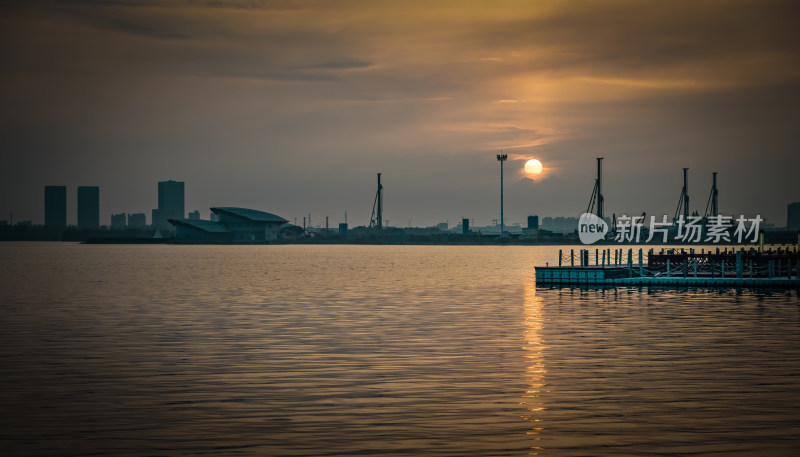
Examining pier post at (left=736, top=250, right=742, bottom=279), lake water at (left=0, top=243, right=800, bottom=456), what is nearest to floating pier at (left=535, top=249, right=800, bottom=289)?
pier post at (left=736, top=250, right=742, bottom=279)

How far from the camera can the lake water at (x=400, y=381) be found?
770 inches

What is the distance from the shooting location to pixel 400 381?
2738 centimetres

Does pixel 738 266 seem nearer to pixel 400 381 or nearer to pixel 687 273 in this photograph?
pixel 687 273

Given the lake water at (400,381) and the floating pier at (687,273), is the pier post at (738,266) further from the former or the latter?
the lake water at (400,381)

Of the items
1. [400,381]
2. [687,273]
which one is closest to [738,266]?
[687,273]

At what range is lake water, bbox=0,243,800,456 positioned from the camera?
64.2 ft

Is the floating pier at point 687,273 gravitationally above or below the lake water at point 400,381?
above

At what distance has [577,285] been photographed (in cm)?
8312

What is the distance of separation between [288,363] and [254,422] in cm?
1033

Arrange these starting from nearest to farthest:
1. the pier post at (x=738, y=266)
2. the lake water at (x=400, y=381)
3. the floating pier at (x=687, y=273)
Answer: the lake water at (x=400, y=381)
the floating pier at (x=687, y=273)
the pier post at (x=738, y=266)

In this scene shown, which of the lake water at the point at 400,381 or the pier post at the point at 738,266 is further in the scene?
the pier post at the point at 738,266

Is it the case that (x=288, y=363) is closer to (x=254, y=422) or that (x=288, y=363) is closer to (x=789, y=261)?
(x=254, y=422)

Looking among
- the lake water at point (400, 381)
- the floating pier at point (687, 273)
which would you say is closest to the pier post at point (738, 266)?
the floating pier at point (687, 273)

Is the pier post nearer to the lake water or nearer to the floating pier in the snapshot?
the floating pier
